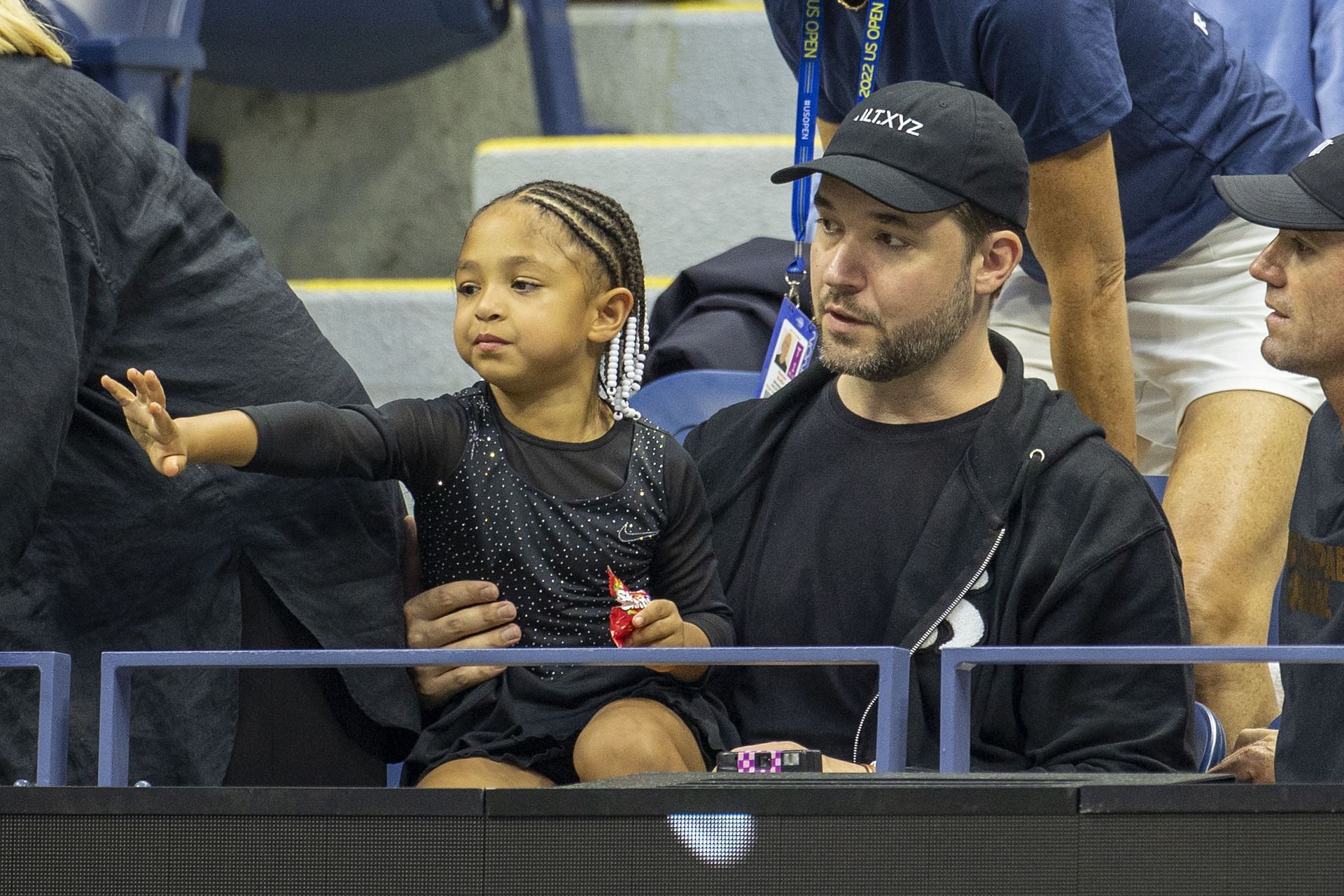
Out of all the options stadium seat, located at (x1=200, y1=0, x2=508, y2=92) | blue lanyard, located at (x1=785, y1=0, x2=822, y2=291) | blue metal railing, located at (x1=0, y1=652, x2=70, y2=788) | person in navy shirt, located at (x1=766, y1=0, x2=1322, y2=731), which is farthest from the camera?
stadium seat, located at (x1=200, y1=0, x2=508, y2=92)

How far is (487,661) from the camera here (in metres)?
1.53

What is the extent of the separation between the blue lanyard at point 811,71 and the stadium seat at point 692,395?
0.16m

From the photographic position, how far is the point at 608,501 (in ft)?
6.60

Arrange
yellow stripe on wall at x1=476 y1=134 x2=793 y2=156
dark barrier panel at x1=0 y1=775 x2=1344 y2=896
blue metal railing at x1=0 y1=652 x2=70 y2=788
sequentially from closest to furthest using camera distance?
dark barrier panel at x1=0 y1=775 x2=1344 y2=896 → blue metal railing at x1=0 y1=652 x2=70 y2=788 → yellow stripe on wall at x1=476 y1=134 x2=793 y2=156

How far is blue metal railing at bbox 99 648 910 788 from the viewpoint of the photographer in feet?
4.99

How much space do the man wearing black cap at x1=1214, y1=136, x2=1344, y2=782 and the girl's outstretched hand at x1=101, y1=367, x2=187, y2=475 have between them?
976mm

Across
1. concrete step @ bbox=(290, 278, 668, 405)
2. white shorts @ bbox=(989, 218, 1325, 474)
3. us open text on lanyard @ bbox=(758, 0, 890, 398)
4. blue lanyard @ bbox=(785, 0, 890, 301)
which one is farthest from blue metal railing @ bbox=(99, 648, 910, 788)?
concrete step @ bbox=(290, 278, 668, 405)

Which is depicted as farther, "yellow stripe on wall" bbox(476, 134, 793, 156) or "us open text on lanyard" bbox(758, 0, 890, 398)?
"yellow stripe on wall" bbox(476, 134, 793, 156)

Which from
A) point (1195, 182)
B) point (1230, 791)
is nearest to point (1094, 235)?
point (1195, 182)

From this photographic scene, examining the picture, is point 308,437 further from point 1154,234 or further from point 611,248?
point 1154,234

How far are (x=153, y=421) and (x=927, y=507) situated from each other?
0.79 meters

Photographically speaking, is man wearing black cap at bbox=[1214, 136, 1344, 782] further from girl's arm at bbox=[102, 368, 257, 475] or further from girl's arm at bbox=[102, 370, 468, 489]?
girl's arm at bbox=[102, 368, 257, 475]

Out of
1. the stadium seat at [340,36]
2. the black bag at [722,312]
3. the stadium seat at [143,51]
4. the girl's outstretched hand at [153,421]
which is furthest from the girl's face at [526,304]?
the stadium seat at [340,36]

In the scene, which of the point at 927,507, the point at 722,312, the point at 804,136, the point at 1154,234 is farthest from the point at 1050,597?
the point at 722,312
